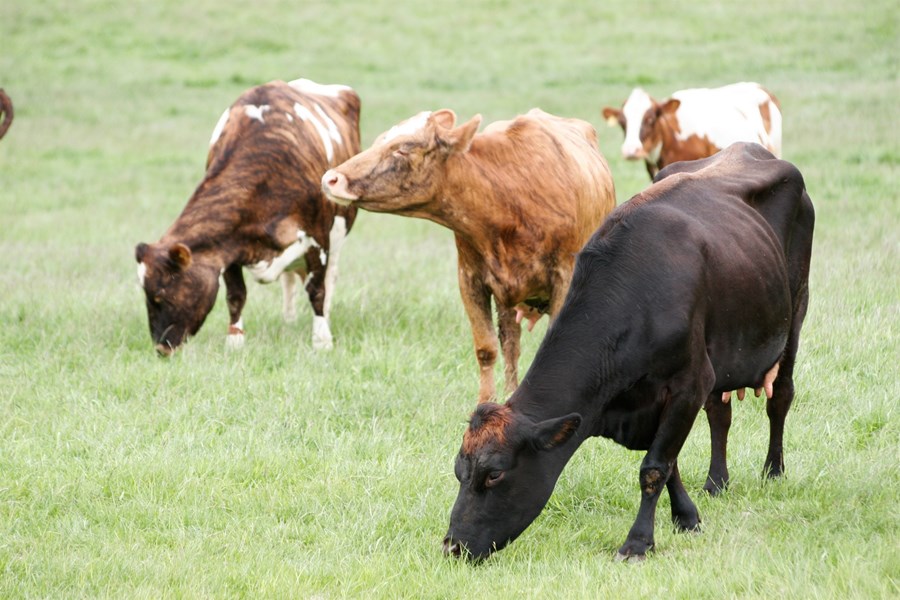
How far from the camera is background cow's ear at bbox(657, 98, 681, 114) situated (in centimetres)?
1232

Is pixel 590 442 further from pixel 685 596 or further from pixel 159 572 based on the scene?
pixel 159 572

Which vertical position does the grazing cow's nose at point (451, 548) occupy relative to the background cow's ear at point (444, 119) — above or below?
below

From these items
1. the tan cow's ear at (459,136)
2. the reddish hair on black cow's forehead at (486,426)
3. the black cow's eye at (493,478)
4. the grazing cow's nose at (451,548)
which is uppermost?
the tan cow's ear at (459,136)

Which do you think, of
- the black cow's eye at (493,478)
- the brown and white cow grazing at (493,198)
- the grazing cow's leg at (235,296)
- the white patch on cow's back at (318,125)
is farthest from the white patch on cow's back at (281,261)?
the black cow's eye at (493,478)

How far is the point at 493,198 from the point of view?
21.9ft

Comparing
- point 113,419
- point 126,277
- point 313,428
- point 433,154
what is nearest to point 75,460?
point 113,419

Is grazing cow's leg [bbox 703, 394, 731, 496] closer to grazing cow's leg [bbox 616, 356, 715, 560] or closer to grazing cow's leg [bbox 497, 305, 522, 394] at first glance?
grazing cow's leg [bbox 616, 356, 715, 560]

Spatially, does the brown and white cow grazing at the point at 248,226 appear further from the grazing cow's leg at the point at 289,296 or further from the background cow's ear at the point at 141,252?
the grazing cow's leg at the point at 289,296

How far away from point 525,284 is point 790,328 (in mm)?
1625

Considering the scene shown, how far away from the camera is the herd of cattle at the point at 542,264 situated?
15.3ft

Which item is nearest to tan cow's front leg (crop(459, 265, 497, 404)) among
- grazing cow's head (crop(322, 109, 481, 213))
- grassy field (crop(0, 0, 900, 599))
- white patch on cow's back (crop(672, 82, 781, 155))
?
grassy field (crop(0, 0, 900, 599))

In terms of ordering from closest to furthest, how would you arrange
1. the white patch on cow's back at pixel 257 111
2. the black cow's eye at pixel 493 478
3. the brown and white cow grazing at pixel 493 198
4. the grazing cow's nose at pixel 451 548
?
1. the black cow's eye at pixel 493 478
2. the grazing cow's nose at pixel 451 548
3. the brown and white cow grazing at pixel 493 198
4. the white patch on cow's back at pixel 257 111

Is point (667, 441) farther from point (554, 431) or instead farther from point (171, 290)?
point (171, 290)

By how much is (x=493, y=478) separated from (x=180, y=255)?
435 cm
